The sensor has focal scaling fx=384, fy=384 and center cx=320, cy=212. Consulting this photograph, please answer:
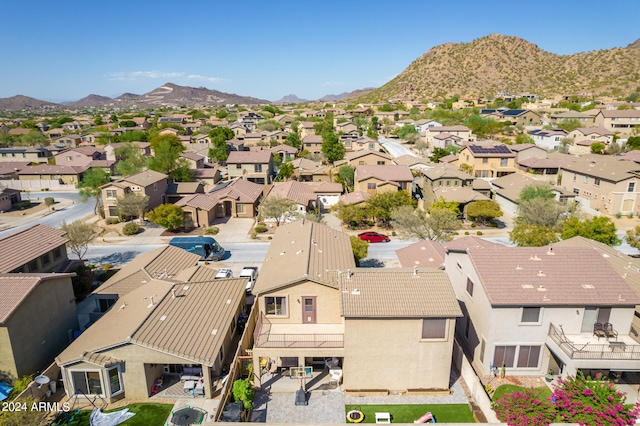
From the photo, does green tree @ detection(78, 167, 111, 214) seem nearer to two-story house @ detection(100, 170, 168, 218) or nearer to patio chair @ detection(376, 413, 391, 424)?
two-story house @ detection(100, 170, 168, 218)

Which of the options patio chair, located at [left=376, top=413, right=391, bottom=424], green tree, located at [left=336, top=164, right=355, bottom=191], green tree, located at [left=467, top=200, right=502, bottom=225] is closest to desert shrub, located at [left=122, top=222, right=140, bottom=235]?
green tree, located at [left=336, top=164, right=355, bottom=191]

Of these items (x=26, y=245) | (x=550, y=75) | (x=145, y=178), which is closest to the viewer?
(x=26, y=245)

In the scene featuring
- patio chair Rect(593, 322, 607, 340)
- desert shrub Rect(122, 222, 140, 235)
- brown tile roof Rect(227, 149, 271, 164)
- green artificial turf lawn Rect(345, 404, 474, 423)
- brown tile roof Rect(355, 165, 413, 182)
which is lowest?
green artificial turf lawn Rect(345, 404, 474, 423)

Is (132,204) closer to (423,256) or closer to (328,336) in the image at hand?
(423,256)

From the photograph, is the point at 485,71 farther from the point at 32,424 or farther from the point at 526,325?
the point at 32,424

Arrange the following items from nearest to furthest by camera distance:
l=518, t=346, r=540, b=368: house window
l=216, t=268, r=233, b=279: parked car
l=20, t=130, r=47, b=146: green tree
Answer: l=518, t=346, r=540, b=368: house window → l=216, t=268, r=233, b=279: parked car → l=20, t=130, r=47, b=146: green tree

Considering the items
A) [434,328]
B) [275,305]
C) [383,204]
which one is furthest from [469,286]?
[383,204]
